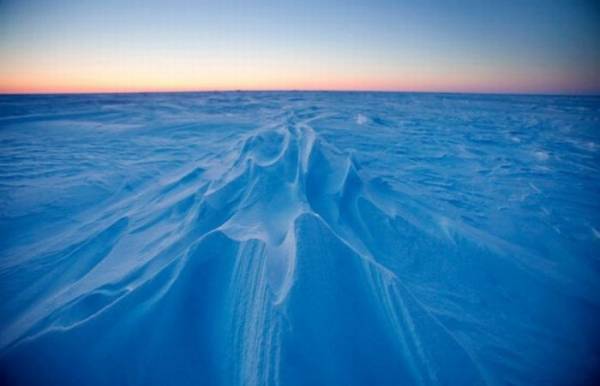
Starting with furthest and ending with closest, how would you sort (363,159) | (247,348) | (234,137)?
(234,137), (363,159), (247,348)

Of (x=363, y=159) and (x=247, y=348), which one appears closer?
(x=247, y=348)

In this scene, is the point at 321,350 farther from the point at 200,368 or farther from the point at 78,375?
the point at 78,375

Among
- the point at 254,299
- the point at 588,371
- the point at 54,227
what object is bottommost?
the point at 588,371

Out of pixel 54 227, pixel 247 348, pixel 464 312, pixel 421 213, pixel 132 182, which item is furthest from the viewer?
pixel 132 182

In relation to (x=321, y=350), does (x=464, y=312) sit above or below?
below

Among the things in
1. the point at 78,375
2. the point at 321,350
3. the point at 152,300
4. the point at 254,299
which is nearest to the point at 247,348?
the point at 254,299

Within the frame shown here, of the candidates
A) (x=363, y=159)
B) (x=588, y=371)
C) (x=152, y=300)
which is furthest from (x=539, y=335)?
(x=363, y=159)
